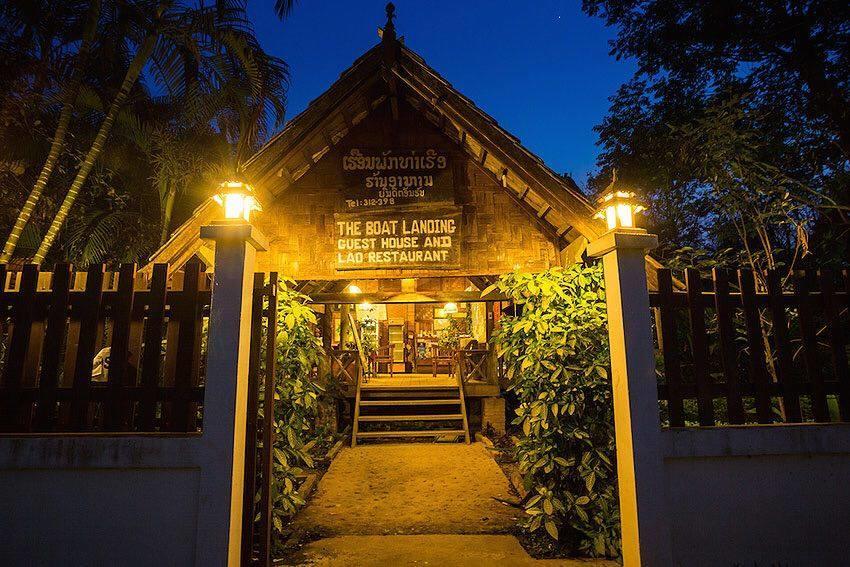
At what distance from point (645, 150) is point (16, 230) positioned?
13735mm

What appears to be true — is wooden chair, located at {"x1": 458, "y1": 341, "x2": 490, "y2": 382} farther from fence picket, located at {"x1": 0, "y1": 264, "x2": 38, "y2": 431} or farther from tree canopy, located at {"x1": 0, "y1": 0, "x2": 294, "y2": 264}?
fence picket, located at {"x1": 0, "y1": 264, "x2": 38, "y2": 431}

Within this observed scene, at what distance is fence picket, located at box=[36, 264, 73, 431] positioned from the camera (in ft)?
10.5

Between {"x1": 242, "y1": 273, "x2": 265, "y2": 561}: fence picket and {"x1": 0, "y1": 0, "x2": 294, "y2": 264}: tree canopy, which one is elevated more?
{"x1": 0, "y1": 0, "x2": 294, "y2": 264}: tree canopy

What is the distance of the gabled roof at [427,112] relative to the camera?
5078 mm

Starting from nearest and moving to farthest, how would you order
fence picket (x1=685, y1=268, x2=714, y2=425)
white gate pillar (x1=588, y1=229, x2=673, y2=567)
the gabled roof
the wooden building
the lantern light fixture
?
1. white gate pillar (x1=588, y1=229, x2=673, y2=567)
2. fence picket (x1=685, y1=268, x2=714, y2=425)
3. the lantern light fixture
4. the gabled roof
5. the wooden building

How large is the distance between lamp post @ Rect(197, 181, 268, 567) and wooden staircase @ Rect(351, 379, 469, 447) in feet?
19.6

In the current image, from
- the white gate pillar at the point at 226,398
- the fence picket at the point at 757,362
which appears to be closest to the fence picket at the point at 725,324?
the fence picket at the point at 757,362

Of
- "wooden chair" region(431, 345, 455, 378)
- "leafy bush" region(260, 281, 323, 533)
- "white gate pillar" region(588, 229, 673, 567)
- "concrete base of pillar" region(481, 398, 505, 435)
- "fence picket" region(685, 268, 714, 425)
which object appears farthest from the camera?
"wooden chair" region(431, 345, 455, 378)

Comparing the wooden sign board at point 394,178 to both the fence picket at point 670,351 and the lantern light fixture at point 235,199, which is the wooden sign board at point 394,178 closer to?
the lantern light fixture at point 235,199

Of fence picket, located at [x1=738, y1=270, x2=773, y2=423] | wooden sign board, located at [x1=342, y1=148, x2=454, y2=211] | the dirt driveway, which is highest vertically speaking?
wooden sign board, located at [x1=342, y1=148, x2=454, y2=211]

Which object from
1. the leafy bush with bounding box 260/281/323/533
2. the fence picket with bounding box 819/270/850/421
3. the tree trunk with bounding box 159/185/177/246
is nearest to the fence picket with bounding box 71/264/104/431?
the leafy bush with bounding box 260/281/323/533

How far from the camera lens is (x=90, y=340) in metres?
3.25

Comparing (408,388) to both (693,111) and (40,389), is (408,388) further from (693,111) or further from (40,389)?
(693,111)

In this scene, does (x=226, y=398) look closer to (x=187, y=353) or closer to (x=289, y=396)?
(x=187, y=353)
